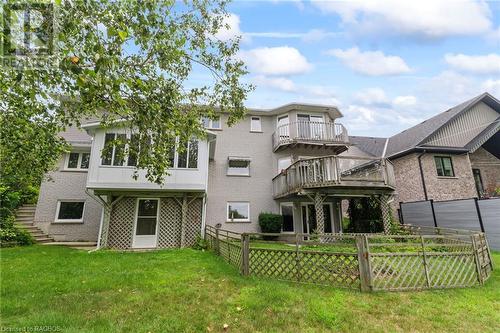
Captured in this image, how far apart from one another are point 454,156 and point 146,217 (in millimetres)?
18094

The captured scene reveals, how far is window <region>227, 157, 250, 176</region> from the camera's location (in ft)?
48.0

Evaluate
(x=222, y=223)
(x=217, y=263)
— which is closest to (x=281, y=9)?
(x=217, y=263)

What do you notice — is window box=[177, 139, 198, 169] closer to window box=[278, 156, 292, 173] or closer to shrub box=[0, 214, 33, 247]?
window box=[278, 156, 292, 173]

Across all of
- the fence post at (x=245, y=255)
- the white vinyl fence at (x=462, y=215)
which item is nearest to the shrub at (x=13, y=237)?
the fence post at (x=245, y=255)

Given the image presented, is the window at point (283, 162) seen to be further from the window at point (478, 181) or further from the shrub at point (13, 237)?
the shrub at point (13, 237)

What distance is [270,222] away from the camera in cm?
1341

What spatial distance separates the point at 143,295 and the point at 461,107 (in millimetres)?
20734

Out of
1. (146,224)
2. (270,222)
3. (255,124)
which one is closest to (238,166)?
(255,124)

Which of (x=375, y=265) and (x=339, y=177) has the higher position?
(x=339, y=177)

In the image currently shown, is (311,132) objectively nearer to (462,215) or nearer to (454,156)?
(462,215)

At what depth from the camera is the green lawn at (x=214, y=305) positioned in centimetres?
362

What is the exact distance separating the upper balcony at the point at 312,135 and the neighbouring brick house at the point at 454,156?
4.22 meters

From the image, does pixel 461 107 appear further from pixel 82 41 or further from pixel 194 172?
pixel 82 41

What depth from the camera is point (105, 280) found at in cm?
574
